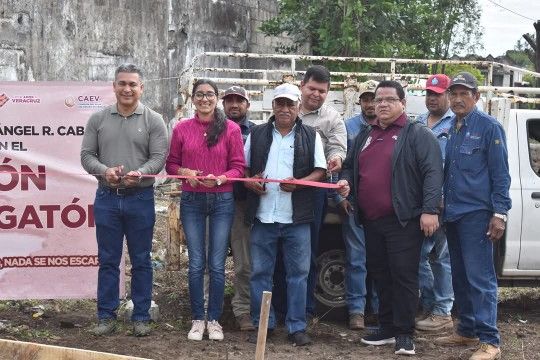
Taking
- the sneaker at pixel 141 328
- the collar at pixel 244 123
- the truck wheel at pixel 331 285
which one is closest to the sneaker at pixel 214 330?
the sneaker at pixel 141 328

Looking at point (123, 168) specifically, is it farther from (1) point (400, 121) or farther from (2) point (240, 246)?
(1) point (400, 121)

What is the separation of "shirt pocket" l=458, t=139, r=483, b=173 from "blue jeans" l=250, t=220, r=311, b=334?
1.29 meters

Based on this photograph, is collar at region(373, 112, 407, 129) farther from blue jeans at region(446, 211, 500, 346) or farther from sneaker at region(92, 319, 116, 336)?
sneaker at region(92, 319, 116, 336)

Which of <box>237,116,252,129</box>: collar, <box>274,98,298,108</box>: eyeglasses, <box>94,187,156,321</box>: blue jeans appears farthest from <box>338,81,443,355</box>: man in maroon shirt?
<box>94,187,156,321</box>: blue jeans

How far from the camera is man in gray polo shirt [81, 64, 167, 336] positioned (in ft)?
22.5

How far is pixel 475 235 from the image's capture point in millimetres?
6496

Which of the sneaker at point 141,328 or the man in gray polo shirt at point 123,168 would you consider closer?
the man in gray polo shirt at point 123,168

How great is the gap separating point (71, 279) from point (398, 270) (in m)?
2.76

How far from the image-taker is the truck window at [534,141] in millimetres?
7798

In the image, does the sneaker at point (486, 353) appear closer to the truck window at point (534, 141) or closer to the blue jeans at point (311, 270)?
the blue jeans at point (311, 270)

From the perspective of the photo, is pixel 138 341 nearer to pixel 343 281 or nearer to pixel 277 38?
pixel 343 281

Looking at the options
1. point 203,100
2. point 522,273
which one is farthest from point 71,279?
point 522,273

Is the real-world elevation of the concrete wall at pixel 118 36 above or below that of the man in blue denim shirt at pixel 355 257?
above

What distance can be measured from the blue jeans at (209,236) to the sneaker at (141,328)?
0.42 m
